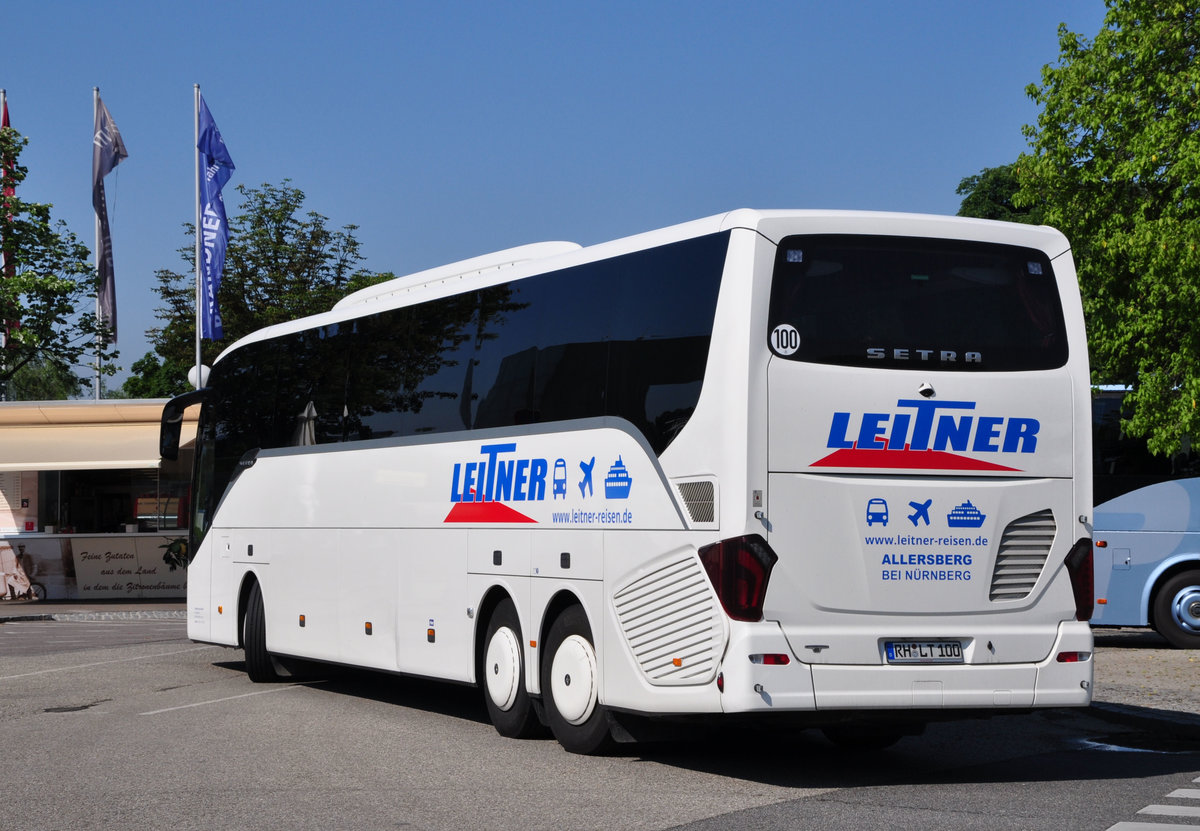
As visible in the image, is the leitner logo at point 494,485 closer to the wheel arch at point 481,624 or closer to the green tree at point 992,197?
the wheel arch at point 481,624

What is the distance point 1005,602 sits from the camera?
9.78 metres

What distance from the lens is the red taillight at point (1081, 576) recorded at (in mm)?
10000

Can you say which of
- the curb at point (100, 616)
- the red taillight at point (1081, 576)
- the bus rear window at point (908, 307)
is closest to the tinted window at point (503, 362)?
the bus rear window at point (908, 307)

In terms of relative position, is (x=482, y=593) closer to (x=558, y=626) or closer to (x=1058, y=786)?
(x=558, y=626)

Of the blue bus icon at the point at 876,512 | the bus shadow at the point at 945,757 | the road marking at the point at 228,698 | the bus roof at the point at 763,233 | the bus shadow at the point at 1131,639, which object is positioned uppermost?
the bus roof at the point at 763,233

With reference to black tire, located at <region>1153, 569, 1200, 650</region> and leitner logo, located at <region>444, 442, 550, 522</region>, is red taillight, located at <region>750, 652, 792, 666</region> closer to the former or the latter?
leitner logo, located at <region>444, 442, 550, 522</region>

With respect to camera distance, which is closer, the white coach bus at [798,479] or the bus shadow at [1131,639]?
the white coach bus at [798,479]

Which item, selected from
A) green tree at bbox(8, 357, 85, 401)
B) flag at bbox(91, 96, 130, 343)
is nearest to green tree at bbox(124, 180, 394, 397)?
flag at bbox(91, 96, 130, 343)

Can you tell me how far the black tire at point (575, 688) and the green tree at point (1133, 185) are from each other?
14.6 metres

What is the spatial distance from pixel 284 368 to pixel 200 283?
1979cm

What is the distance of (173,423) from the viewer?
1784 cm

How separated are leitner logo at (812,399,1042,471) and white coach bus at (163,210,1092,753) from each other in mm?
14

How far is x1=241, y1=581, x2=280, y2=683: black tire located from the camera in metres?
16.6

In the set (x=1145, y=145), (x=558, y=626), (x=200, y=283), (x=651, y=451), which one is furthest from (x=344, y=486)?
(x=200, y=283)
